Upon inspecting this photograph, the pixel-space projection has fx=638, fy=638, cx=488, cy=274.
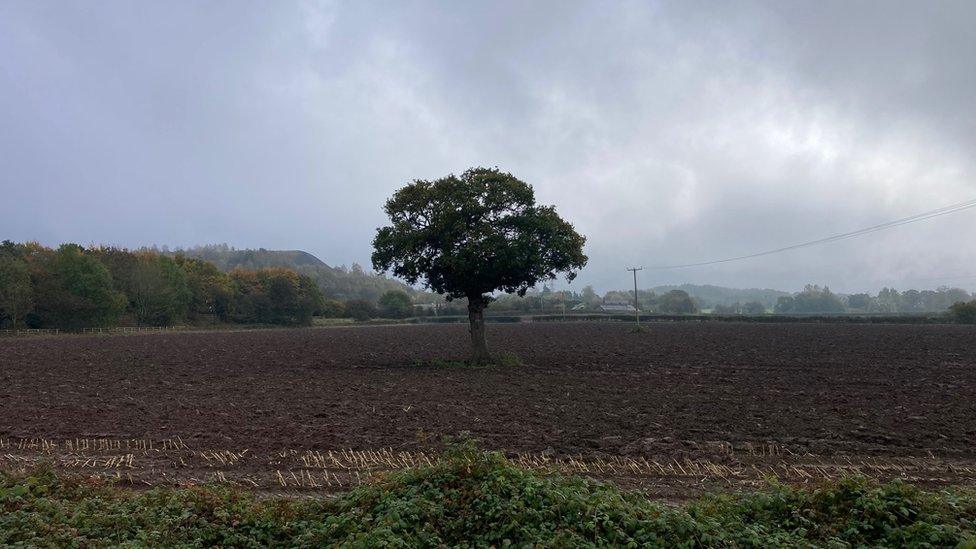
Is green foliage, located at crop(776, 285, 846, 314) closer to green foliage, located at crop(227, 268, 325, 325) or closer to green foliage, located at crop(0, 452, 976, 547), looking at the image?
green foliage, located at crop(227, 268, 325, 325)

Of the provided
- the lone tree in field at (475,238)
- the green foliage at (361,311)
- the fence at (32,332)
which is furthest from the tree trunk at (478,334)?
the green foliage at (361,311)

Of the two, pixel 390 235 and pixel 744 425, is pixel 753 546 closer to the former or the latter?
pixel 744 425

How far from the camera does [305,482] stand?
368 inches

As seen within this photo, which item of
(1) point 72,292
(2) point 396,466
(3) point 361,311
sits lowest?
(2) point 396,466

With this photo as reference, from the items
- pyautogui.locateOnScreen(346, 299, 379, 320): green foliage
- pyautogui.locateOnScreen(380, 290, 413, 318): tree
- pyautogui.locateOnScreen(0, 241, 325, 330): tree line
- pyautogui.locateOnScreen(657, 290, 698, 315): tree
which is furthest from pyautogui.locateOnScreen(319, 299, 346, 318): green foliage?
pyautogui.locateOnScreen(657, 290, 698, 315): tree

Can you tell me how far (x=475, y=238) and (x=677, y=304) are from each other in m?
130

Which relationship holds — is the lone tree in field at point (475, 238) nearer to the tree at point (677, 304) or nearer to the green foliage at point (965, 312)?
the green foliage at point (965, 312)

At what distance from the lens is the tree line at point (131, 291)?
71.4 m

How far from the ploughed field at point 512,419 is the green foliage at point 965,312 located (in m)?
58.6

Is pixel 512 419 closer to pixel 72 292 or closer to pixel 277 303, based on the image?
→ pixel 72 292

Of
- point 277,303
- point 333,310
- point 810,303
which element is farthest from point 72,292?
point 810,303

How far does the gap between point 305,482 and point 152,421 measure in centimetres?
738

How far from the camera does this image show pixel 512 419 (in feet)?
47.8

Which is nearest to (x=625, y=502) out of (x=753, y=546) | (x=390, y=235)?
(x=753, y=546)
